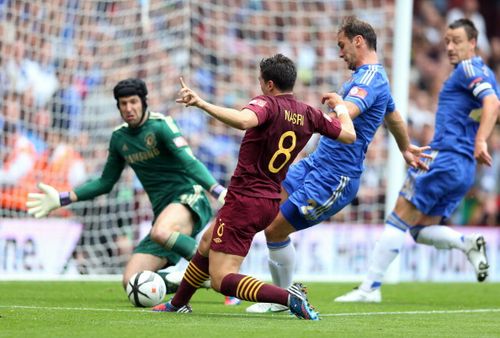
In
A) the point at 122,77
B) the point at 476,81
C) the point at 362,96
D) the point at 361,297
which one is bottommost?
the point at 361,297

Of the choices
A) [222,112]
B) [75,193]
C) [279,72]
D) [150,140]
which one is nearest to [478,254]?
[150,140]

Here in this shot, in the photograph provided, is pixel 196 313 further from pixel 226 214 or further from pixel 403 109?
pixel 403 109

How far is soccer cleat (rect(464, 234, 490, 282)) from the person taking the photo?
933cm

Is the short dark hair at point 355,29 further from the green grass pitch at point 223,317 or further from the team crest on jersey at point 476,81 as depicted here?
the green grass pitch at point 223,317

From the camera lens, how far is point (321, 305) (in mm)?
8727

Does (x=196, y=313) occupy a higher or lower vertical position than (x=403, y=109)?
lower

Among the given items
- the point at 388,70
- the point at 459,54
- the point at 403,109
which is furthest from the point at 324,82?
the point at 459,54

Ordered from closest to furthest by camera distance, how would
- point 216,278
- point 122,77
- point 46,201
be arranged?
point 216,278, point 46,201, point 122,77

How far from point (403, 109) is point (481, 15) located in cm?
1016

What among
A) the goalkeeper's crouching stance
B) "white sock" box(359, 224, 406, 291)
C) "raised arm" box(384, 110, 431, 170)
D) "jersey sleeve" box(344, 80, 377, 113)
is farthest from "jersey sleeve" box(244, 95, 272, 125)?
"white sock" box(359, 224, 406, 291)

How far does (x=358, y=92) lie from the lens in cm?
777

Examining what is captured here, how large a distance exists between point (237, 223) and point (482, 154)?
2788 millimetres

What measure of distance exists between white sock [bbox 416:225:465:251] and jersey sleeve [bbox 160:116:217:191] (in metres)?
2.03

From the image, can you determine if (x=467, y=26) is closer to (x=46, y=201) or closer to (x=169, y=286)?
(x=169, y=286)
